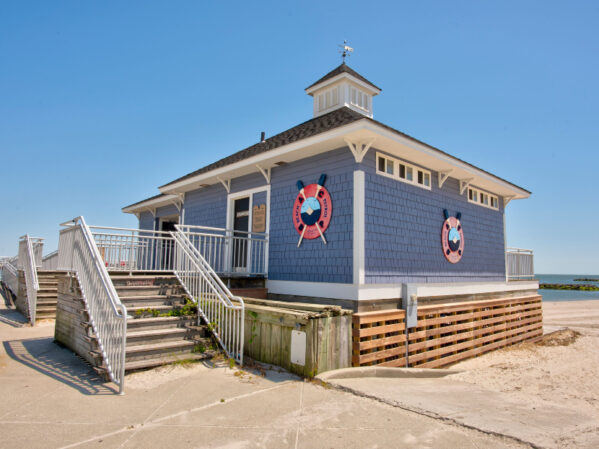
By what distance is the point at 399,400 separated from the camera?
4.48 m

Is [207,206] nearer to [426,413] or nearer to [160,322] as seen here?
[160,322]

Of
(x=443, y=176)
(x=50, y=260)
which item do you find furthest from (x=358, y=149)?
(x=50, y=260)

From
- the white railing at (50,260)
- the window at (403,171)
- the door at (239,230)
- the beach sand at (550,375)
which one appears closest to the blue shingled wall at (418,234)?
the window at (403,171)

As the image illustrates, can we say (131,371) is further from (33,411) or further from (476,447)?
(476,447)

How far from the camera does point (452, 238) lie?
10188 millimetres

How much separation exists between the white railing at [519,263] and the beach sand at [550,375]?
7.43 ft

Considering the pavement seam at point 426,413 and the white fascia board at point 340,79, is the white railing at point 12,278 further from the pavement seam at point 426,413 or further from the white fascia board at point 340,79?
the pavement seam at point 426,413

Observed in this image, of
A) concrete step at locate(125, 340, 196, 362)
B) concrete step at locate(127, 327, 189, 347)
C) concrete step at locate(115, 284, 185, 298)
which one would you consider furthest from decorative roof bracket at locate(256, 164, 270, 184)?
concrete step at locate(125, 340, 196, 362)

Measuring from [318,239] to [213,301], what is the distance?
8.86 feet

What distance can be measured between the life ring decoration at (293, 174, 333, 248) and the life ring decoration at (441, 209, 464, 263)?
143 inches

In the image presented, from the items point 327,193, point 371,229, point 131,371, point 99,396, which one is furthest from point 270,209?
point 99,396

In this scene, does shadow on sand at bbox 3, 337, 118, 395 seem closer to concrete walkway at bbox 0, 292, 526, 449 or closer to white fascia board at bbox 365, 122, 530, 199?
concrete walkway at bbox 0, 292, 526, 449

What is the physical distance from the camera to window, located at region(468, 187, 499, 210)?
11.4 metres

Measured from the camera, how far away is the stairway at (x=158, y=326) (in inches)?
218
